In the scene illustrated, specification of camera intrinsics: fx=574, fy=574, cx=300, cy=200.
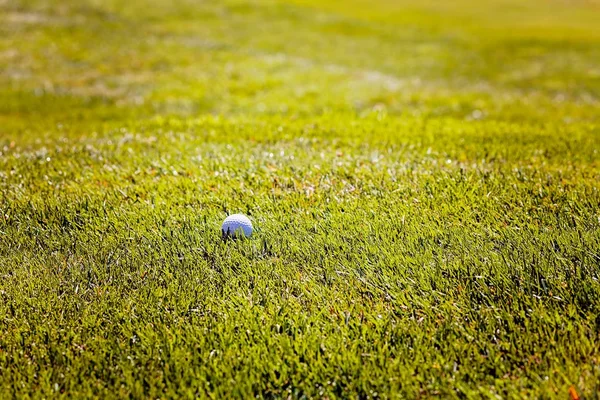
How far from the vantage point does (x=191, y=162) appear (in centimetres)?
738

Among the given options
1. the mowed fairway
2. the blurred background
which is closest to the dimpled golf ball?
the mowed fairway

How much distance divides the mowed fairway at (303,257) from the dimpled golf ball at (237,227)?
106 millimetres

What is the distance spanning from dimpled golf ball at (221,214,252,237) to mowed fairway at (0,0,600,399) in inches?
4.2

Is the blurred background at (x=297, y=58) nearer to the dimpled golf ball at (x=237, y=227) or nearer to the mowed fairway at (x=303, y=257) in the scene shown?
the mowed fairway at (x=303, y=257)

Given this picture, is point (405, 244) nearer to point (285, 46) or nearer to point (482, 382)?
point (482, 382)

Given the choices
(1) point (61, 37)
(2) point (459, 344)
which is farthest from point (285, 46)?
(2) point (459, 344)

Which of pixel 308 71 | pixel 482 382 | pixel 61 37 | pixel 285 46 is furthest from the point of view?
pixel 285 46

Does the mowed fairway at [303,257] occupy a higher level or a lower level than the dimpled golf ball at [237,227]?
lower

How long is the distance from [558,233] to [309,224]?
2239mm

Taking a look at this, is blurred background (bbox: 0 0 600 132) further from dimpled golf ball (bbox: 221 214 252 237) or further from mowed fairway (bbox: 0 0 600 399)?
dimpled golf ball (bbox: 221 214 252 237)

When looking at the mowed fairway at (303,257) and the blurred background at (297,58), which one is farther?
the blurred background at (297,58)

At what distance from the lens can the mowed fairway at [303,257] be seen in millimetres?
3768

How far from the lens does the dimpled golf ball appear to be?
5230mm

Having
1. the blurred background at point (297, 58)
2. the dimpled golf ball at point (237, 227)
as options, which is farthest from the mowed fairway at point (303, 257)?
the blurred background at point (297, 58)
